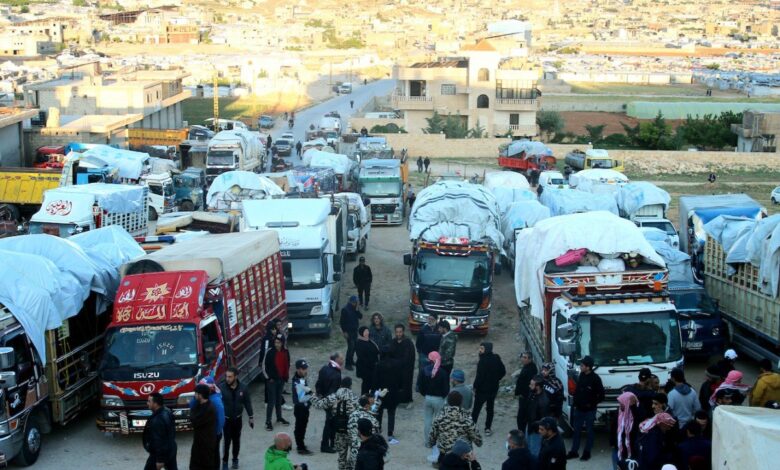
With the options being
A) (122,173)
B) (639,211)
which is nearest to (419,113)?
(122,173)

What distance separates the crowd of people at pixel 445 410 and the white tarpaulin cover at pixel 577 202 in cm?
1311

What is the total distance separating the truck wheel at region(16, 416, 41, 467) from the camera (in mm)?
14719

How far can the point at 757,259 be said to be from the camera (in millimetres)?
18906

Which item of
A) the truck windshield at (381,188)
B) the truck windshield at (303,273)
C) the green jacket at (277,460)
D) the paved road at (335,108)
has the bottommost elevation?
the paved road at (335,108)

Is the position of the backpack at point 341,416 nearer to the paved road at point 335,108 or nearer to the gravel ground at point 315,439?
the gravel ground at point 315,439

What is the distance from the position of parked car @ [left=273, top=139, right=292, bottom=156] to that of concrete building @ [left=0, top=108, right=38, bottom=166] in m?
15.7

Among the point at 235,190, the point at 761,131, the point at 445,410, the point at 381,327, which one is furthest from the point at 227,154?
the point at 761,131

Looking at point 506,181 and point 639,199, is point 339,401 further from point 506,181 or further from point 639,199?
point 506,181

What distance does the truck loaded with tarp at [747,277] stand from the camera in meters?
18.2

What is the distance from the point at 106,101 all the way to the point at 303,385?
5301cm

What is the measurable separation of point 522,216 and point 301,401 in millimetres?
15766

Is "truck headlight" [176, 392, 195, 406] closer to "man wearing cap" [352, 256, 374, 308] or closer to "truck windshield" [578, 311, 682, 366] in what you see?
"truck windshield" [578, 311, 682, 366]

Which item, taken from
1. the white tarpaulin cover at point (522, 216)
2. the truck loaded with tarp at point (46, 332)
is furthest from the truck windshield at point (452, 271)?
the truck loaded with tarp at point (46, 332)

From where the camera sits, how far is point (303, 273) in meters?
22.3
